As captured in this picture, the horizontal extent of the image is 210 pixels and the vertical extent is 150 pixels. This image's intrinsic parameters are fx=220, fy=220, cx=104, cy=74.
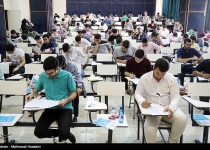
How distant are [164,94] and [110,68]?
A: 223 cm

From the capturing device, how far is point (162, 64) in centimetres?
289

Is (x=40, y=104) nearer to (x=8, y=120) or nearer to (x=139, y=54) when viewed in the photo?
(x=8, y=120)

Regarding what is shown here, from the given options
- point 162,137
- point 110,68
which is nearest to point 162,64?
point 162,137

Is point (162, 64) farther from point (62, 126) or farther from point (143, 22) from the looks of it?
point (143, 22)

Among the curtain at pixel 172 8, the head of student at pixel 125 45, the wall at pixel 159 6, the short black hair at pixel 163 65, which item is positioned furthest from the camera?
the wall at pixel 159 6

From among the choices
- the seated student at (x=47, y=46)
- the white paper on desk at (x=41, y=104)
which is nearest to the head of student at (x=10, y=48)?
the seated student at (x=47, y=46)

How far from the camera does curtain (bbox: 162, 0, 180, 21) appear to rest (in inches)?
632

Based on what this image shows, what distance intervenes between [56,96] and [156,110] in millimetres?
1350

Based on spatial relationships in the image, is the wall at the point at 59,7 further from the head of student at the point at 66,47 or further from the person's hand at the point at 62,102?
the person's hand at the point at 62,102

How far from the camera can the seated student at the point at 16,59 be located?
18.4 ft

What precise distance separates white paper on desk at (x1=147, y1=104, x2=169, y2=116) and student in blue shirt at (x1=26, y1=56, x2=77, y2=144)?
1.05m

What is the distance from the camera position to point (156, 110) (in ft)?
9.20

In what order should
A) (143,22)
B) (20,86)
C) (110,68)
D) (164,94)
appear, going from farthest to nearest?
(143,22)
(110,68)
(20,86)
(164,94)

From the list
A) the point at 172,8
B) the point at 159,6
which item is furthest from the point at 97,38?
the point at 159,6
